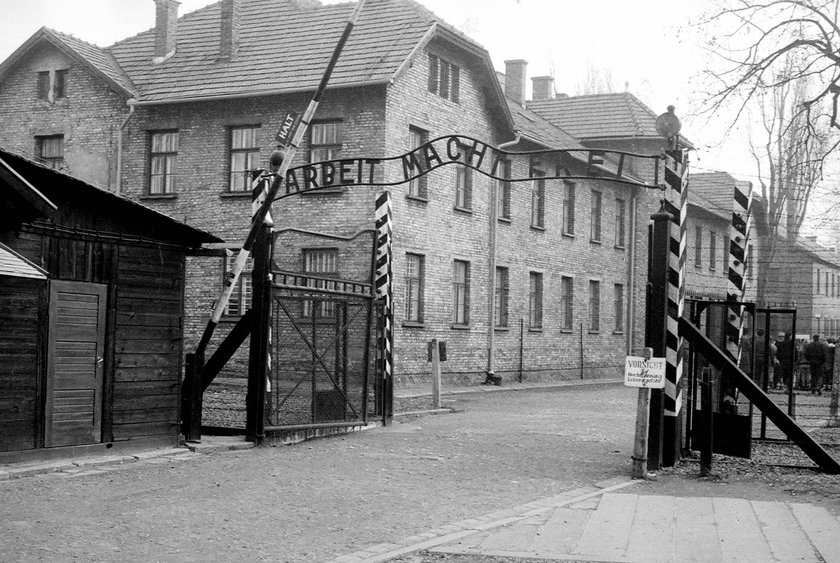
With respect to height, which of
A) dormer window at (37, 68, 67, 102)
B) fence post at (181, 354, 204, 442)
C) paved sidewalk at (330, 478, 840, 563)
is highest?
dormer window at (37, 68, 67, 102)

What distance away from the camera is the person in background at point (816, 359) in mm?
33938

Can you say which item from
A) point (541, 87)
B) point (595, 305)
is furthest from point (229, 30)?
point (541, 87)

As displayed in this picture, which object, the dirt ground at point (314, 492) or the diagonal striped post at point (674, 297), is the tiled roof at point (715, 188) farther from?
the diagonal striped post at point (674, 297)

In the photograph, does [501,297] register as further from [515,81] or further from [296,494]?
[296,494]

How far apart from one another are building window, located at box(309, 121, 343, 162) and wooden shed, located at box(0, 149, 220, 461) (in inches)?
613

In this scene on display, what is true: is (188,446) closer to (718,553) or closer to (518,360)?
(718,553)

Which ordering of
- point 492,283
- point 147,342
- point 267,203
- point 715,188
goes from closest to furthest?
point 147,342 < point 267,203 < point 492,283 < point 715,188

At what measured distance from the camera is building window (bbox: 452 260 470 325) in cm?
3228

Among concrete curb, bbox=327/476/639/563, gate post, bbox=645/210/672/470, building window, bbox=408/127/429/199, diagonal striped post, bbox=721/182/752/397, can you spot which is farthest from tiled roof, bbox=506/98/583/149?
concrete curb, bbox=327/476/639/563

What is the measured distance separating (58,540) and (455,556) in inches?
114

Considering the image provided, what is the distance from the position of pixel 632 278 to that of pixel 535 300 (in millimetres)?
8342

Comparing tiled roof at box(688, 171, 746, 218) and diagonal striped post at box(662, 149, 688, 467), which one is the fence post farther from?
tiled roof at box(688, 171, 746, 218)

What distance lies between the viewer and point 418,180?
30531 millimetres

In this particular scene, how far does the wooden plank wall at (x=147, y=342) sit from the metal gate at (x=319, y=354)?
4.93 ft
